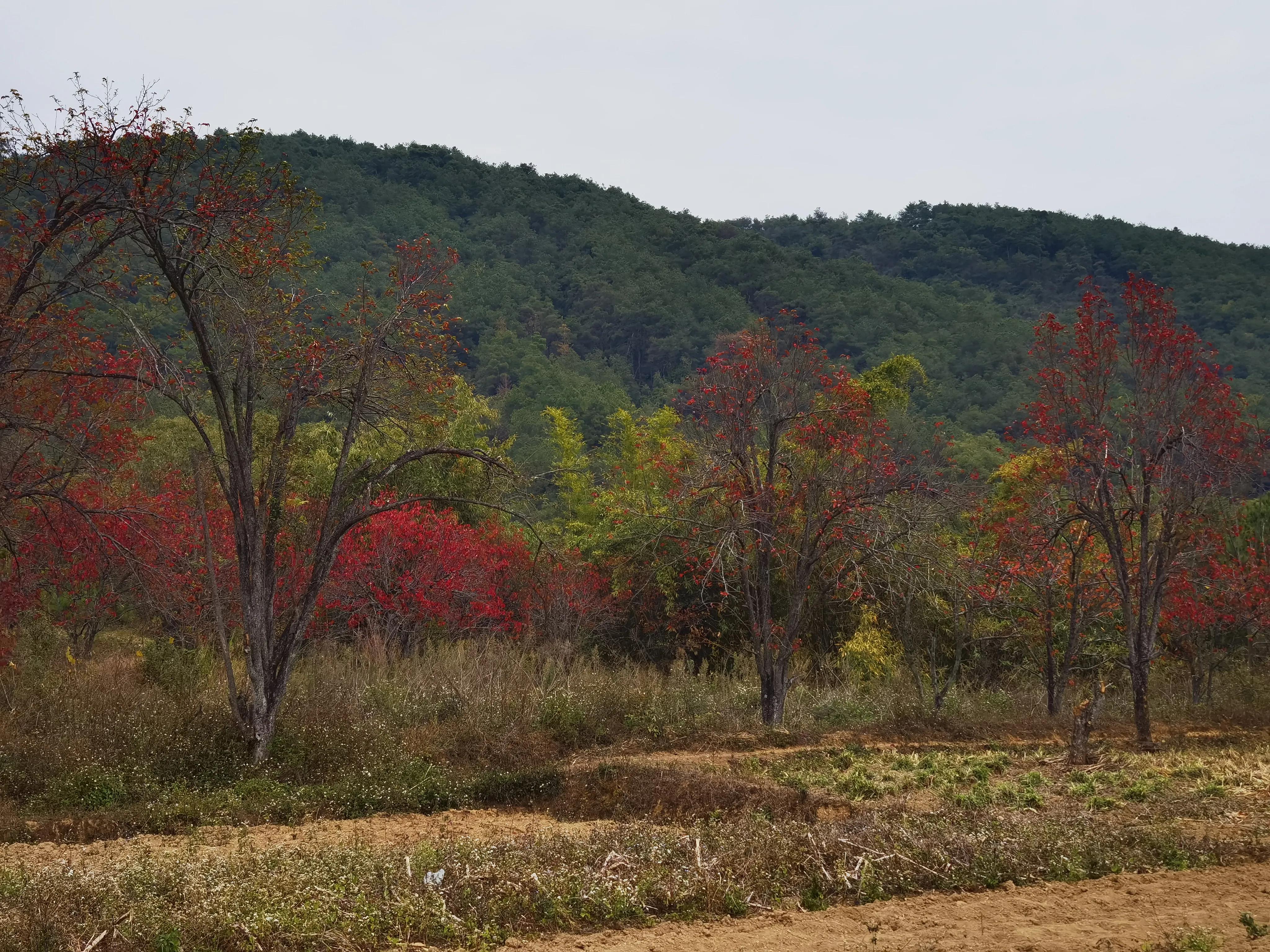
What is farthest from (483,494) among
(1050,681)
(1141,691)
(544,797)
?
(1050,681)

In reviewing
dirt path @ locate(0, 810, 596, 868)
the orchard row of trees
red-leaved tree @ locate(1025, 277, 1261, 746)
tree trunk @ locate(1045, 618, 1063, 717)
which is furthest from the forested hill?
dirt path @ locate(0, 810, 596, 868)

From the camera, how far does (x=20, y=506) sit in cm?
1510

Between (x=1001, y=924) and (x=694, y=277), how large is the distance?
69.4m

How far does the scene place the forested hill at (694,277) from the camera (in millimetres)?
57344

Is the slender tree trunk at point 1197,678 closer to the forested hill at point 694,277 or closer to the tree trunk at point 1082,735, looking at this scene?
the tree trunk at point 1082,735

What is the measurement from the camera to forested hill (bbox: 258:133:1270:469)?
57.3m

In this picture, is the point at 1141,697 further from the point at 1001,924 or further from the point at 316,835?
the point at 316,835

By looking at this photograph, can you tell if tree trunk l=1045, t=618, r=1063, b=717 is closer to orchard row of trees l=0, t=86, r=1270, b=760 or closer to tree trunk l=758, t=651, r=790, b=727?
orchard row of trees l=0, t=86, r=1270, b=760

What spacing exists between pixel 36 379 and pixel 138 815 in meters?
7.08

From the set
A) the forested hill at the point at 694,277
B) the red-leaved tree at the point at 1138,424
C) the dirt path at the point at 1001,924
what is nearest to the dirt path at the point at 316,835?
the dirt path at the point at 1001,924

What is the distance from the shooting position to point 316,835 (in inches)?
336

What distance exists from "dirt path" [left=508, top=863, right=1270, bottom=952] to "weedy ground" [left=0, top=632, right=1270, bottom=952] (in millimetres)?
238

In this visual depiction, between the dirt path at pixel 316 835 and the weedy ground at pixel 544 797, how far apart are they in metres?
0.12

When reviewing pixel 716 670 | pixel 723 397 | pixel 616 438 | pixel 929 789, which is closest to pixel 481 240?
pixel 616 438
